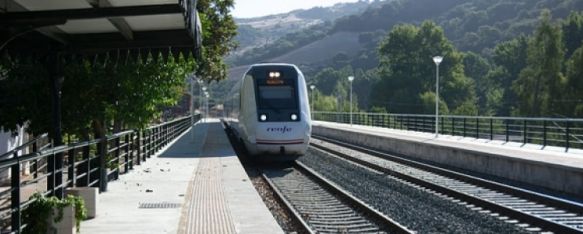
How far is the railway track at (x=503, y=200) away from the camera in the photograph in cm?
1136

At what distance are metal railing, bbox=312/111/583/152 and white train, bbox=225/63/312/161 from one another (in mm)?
7024

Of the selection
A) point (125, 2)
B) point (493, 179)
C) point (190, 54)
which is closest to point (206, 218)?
point (190, 54)

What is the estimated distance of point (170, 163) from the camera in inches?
862

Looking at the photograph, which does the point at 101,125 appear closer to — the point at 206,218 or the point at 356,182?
the point at 206,218

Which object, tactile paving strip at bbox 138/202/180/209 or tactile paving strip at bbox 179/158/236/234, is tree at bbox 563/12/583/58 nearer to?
tactile paving strip at bbox 179/158/236/234

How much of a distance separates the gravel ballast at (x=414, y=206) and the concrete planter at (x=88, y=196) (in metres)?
4.80

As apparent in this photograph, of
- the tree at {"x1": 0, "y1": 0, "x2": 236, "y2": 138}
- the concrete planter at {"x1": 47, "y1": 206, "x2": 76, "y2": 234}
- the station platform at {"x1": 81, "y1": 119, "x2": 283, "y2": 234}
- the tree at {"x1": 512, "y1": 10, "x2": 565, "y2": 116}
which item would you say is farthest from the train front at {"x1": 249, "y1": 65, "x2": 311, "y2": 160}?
the tree at {"x1": 512, "y1": 10, "x2": 565, "y2": 116}

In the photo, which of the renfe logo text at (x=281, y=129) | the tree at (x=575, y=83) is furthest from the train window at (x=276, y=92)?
the tree at (x=575, y=83)

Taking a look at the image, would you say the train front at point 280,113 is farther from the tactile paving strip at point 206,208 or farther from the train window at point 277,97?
the tactile paving strip at point 206,208

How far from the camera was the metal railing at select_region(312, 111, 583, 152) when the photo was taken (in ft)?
82.6

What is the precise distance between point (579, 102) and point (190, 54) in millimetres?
55502

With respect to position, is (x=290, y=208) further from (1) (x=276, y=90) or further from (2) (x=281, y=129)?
(1) (x=276, y=90)

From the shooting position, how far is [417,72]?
104 m

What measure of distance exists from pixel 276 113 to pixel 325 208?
8.43m
